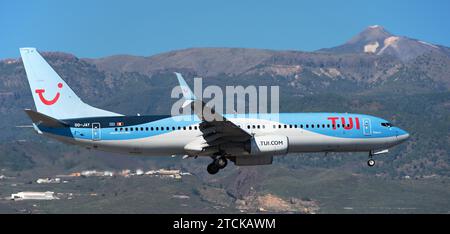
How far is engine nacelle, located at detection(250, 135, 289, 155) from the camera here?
202 feet

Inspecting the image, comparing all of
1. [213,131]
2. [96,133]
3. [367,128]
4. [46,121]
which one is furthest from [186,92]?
[367,128]

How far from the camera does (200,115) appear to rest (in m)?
59.5

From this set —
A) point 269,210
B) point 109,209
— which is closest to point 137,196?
point 109,209

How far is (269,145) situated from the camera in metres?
61.4

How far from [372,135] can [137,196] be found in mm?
106006

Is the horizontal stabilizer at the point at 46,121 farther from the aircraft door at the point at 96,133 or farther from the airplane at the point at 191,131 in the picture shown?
the aircraft door at the point at 96,133

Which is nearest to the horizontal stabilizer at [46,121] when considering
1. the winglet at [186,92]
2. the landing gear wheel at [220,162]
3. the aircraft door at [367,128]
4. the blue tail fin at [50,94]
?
the blue tail fin at [50,94]

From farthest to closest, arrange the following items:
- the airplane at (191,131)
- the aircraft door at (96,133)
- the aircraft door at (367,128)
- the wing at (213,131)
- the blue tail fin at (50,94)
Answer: the aircraft door at (367,128) < the blue tail fin at (50,94) < the aircraft door at (96,133) < the airplane at (191,131) < the wing at (213,131)

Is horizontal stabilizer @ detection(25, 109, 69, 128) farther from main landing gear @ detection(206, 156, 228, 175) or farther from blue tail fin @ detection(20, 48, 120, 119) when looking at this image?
main landing gear @ detection(206, 156, 228, 175)

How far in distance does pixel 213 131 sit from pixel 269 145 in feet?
13.4

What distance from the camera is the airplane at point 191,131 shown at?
202 ft
